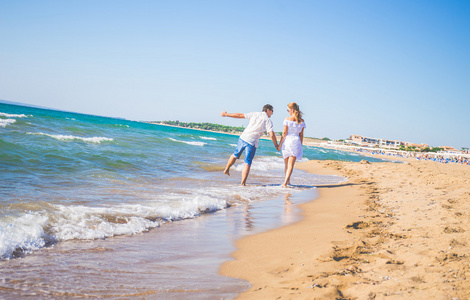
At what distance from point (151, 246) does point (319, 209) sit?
3.14 meters

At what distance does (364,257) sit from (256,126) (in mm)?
4921

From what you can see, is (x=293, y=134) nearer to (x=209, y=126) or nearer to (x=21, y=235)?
(x=21, y=235)

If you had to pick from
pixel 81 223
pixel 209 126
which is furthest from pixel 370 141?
pixel 81 223

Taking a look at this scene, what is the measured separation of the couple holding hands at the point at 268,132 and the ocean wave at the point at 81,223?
2.84 meters

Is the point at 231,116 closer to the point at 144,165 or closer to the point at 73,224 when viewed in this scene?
the point at 144,165

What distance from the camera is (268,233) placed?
360 cm

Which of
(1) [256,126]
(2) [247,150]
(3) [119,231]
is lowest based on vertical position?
(3) [119,231]

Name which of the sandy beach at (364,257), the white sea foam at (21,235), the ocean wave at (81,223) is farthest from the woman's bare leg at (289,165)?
the white sea foam at (21,235)

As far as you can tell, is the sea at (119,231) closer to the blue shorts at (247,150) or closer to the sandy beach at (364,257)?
the sandy beach at (364,257)

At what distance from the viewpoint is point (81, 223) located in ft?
10.8

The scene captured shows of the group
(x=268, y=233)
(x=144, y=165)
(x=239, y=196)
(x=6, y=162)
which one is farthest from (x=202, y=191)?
(x=6, y=162)

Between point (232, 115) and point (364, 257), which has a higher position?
point (232, 115)

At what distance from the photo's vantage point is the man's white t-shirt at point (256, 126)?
23.4 ft

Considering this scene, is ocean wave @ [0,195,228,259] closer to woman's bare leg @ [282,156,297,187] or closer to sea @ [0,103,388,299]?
sea @ [0,103,388,299]
